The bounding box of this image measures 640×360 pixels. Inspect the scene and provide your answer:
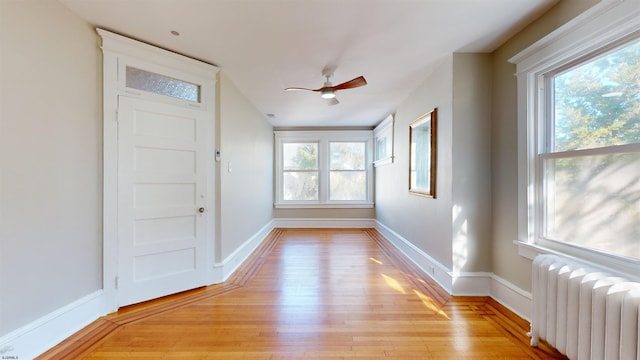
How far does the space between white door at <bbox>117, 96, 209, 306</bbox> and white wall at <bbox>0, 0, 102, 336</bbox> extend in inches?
7.7

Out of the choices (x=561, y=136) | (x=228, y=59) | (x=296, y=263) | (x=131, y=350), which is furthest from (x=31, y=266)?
(x=561, y=136)

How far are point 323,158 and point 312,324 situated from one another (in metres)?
4.55

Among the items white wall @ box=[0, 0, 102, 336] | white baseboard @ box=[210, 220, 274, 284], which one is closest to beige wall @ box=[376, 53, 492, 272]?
white baseboard @ box=[210, 220, 274, 284]

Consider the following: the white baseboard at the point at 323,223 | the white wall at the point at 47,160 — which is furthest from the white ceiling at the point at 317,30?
the white baseboard at the point at 323,223

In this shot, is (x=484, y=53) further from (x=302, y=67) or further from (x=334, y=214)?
(x=334, y=214)

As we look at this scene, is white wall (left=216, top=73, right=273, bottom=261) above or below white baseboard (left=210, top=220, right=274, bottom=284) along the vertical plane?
above

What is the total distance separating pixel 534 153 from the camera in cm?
218

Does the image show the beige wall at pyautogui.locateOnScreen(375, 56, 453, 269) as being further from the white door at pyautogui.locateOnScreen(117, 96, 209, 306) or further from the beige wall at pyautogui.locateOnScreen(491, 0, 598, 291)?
the white door at pyautogui.locateOnScreen(117, 96, 209, 306)

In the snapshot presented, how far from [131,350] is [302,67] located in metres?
2.86

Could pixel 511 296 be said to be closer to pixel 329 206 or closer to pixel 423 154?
pixel 423 154

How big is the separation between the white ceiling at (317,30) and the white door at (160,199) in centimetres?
66

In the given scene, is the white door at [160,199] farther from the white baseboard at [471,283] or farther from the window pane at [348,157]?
the window pane at [348,157]

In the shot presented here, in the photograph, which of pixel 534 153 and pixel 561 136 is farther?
pixel 534 153

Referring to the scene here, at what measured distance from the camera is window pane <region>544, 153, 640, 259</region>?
61.6 inches
